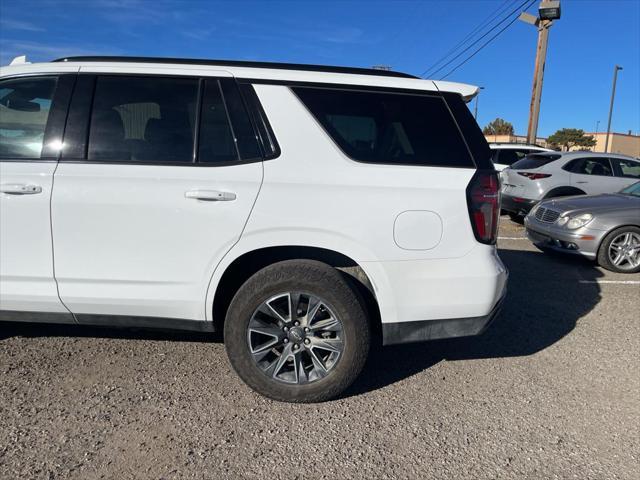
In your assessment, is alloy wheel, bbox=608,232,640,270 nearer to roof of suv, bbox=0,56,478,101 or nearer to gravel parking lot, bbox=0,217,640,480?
gravel parking lot, bbox=0,217,640,480

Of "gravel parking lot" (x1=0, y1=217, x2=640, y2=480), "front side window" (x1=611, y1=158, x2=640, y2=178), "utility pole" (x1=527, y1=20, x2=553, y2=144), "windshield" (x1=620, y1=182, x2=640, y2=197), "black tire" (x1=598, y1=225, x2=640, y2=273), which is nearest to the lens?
"gravel parking lot" (x1=0, y1=217, x2=640, y2=480)

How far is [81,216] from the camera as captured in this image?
2.78 metres

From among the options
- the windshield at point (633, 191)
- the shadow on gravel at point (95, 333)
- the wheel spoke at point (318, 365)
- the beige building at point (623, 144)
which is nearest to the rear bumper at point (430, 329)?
the wheel spoke at point (318, 365)

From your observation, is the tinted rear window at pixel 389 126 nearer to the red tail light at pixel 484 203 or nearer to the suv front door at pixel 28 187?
the red tail light at pixel 484 203

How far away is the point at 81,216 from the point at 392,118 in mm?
1996

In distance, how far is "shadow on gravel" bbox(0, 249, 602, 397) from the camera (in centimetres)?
346

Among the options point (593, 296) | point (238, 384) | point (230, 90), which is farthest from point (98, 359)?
point (593, 296)

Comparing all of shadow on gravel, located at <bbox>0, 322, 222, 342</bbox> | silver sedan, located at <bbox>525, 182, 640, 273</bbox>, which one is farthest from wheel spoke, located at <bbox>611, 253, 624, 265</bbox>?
shadow on gravel, located at <bbox>0, 322, 222, 342</bbox>

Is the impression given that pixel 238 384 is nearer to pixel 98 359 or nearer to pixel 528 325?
pixel 98 359

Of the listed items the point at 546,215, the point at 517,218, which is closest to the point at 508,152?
the point at 517,218

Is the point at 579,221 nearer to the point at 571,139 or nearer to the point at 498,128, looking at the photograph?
the point at 571,139

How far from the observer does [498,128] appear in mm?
74688

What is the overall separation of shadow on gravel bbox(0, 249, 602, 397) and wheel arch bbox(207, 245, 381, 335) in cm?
58

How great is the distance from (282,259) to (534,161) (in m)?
8.79
